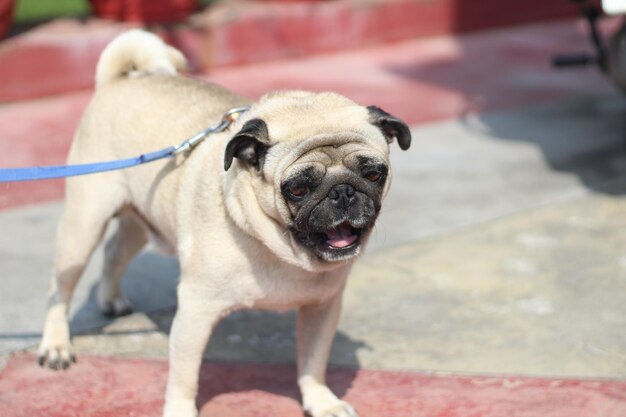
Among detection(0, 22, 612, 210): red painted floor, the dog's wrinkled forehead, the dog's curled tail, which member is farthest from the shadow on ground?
detection(0, 22, 612, 210): red painted floor

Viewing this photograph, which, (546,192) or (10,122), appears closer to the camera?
(546,192)

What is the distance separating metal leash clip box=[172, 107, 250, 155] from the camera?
3805 millimetres

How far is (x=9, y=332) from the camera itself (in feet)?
15.1

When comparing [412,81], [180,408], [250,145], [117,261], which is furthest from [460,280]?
[412,81]

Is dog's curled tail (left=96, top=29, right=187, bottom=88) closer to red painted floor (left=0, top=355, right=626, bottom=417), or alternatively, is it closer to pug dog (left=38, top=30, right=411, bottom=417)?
pug dog (left=38, top=30, right=411, bottom=417)

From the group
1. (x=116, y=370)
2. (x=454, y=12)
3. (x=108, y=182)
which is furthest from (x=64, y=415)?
(x=454, y=12)

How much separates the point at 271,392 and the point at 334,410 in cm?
39

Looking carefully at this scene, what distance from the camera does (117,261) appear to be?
481 cm

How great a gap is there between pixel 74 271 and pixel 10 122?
11.9 feet

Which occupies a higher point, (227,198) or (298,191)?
(298,191)

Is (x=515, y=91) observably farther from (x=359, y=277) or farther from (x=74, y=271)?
(x=74, y=271)

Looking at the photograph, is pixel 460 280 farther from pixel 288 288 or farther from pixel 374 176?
pixel 374 176

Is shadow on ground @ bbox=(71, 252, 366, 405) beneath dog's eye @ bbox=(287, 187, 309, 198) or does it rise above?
beneath

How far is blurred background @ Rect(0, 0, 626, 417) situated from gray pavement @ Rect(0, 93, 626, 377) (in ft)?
0.04
